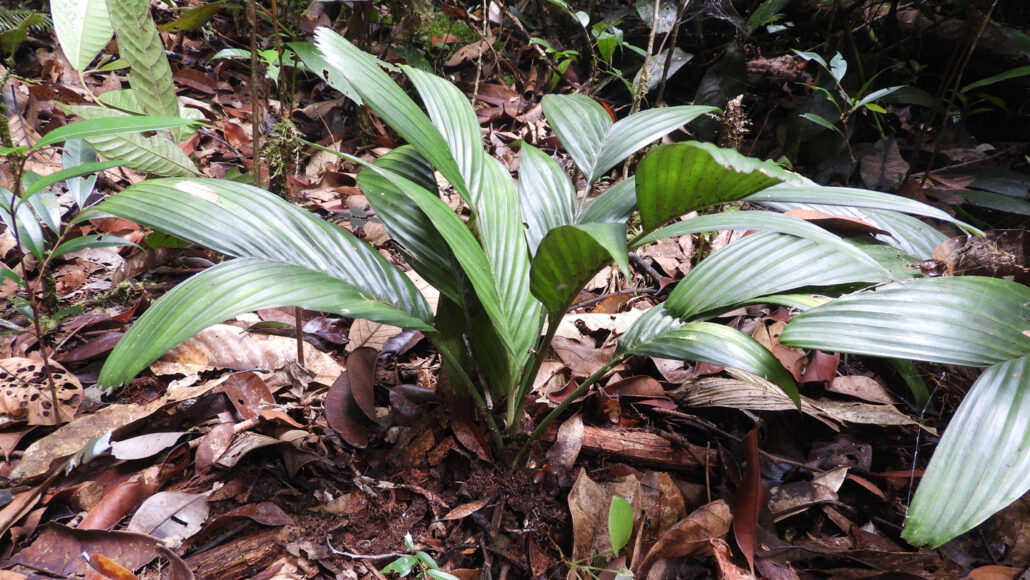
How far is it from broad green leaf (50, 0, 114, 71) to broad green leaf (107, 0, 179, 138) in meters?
0.05

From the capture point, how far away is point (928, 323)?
85 cm

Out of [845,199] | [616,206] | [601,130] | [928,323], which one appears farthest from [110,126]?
[928,323]

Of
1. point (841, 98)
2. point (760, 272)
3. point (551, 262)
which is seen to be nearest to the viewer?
point (551, 262)

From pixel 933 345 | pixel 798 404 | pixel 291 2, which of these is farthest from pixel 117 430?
pixel 291 2

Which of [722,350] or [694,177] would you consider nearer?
[694,177]

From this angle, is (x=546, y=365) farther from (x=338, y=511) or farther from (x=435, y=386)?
(x=338, y=511)

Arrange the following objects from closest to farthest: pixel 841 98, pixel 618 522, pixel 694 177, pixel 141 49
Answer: pixel 694 177 → pixel 618 522 → pixel 141 49 → pixel 841 98

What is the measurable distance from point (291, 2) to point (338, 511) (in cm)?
238

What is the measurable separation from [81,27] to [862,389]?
2.11 m

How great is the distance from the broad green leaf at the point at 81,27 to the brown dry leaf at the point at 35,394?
733mm

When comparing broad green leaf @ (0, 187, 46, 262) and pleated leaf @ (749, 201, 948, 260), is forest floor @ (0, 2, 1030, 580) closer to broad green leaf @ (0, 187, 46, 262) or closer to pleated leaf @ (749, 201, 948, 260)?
pleated leaf @ (749, 201, 948, 260)

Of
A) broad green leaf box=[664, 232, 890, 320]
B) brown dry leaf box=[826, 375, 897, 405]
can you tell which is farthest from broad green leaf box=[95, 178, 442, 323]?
brown dry leaf box=[826, 375, 897, 405]

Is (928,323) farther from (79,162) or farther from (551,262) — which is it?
(79,162)

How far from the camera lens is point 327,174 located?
6.66ft
